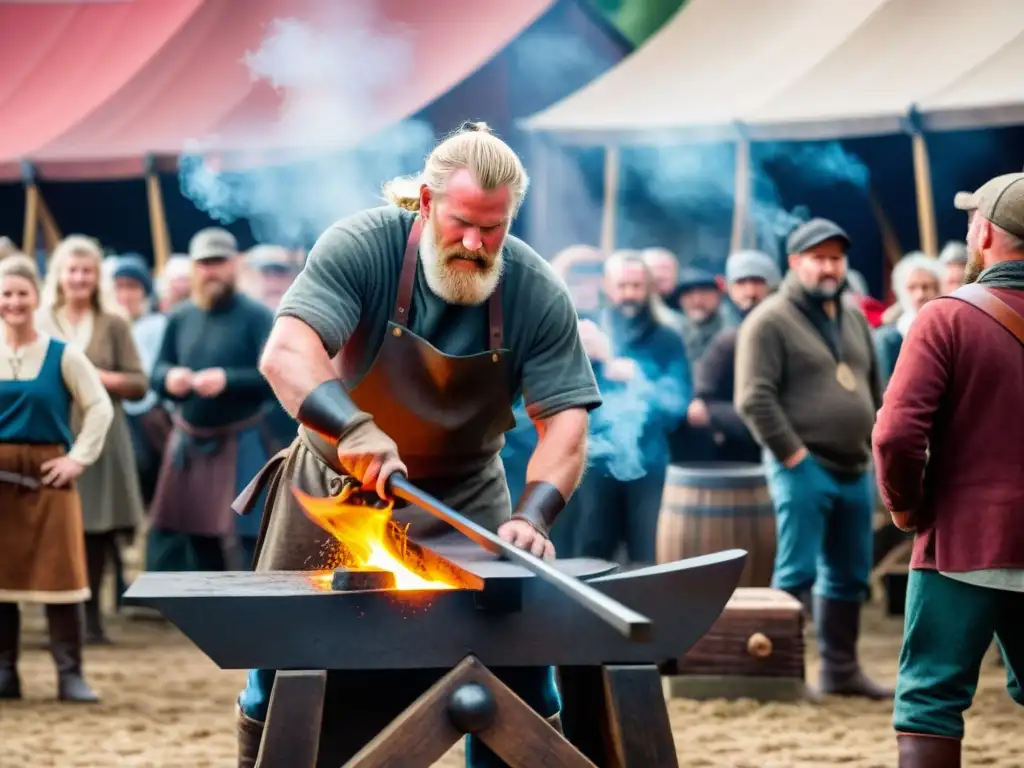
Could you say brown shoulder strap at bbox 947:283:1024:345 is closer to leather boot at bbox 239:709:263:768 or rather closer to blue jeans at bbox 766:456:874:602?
leather boot at bbox 239:709:263:768

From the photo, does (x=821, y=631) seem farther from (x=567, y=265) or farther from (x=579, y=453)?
(x=579, y=453)

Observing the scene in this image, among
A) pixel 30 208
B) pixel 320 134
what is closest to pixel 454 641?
pixel 320 134

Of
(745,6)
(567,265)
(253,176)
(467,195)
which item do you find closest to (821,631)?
(567,265)

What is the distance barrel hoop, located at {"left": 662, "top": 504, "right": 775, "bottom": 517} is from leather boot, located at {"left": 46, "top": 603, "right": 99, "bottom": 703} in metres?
2.45

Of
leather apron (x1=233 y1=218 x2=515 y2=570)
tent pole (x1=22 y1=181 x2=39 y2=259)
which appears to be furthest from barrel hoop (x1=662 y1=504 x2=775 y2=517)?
tent pole (x1=22 y1=181 x2=39 y2=259)

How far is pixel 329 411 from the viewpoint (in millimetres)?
3320

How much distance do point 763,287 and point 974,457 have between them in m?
4.36

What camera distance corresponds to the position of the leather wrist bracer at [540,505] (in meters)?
3.40

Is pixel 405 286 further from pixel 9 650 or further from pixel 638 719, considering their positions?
pixel 9 650

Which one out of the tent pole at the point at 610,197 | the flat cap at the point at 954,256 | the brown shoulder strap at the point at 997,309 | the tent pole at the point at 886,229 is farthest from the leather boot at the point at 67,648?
the tent pole at the point at 886,229

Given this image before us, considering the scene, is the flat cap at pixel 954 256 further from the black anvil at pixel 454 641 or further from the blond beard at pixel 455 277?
the black anvil at pixel 454 641

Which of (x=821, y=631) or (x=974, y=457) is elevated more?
(x=974, y=457)

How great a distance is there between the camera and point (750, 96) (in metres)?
10.1

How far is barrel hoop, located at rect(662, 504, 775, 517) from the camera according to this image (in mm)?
6672
